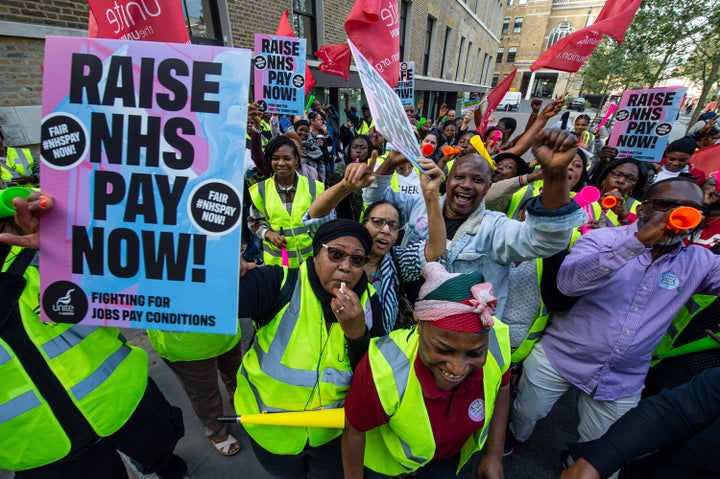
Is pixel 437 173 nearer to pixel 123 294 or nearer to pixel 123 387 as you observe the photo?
pixel 123 294

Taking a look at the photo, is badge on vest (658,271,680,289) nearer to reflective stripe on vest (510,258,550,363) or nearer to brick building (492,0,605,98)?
reflective stripe on vest (510,258,550,363)

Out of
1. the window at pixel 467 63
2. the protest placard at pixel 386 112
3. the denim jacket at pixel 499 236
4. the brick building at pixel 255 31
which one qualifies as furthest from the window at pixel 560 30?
the protest placard at pixel 386 112

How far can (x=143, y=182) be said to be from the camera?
47.8 inches

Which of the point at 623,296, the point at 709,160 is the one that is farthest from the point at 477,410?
the point at 709,160

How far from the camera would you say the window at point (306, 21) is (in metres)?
8.78

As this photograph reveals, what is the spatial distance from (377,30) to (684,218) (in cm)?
354

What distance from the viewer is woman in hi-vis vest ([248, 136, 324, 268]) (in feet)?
9.52

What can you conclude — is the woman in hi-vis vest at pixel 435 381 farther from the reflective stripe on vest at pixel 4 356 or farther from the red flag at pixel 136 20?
the red flag at pixel 136 20

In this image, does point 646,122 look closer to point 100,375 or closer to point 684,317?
point 684,317

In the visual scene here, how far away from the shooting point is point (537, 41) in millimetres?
43562

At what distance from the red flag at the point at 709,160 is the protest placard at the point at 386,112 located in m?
3.49

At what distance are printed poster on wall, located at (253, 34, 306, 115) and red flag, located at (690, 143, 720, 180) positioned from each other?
470cm

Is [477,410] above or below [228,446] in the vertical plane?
above

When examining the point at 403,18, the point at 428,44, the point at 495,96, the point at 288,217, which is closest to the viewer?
the point at 288,217
